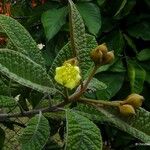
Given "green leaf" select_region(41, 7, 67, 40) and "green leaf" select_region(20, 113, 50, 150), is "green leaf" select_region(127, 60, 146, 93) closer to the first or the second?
"green leaf" select_region(41, 7, 67, 40)

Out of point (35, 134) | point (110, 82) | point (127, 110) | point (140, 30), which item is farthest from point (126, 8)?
point (127, 110)

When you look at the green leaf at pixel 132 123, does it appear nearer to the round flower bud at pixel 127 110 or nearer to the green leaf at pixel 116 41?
the round flower bud at pixel 127 110

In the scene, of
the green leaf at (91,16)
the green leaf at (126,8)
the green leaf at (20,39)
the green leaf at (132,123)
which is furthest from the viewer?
the green leaf at (126,8)

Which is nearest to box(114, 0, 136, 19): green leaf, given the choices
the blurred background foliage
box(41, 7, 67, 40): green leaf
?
the blurred background foliage

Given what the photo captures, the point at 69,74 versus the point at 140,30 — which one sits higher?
the point at 69,74

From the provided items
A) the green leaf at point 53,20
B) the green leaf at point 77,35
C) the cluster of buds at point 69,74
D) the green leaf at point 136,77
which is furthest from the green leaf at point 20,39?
the green leaf at point 136,77

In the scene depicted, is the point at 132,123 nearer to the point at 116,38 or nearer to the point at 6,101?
the point at 6,101
